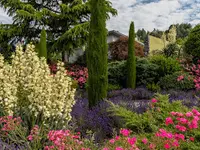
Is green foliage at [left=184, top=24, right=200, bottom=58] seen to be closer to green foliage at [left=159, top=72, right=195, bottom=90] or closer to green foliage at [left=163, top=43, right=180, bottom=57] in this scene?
green foliage at [left=159, top=72, right=195, bottom=90]

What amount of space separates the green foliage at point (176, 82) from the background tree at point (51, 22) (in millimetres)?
6225

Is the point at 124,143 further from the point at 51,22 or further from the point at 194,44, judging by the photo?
the point at 51,22

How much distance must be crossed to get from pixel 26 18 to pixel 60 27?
2810 millimetres

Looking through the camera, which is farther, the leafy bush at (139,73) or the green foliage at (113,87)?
the leafy bush at (139,73)

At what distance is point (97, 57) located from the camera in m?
8.06

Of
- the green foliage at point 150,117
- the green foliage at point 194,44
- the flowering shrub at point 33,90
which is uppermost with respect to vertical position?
the green foliage at point 194,44

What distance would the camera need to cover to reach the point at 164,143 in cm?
297

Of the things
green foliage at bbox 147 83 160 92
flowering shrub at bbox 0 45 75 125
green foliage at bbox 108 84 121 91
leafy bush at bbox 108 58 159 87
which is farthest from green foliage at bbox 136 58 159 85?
flowering shrub at bbox 0 45 75 125

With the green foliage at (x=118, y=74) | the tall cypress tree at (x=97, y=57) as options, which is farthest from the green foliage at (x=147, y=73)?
the tall cypress tree at (x=97, y=57)

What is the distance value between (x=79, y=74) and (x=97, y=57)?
710cm

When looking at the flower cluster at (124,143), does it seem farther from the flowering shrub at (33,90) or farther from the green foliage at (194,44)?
the green foliage at (194,44)

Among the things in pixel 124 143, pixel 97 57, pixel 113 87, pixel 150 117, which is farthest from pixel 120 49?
pixel 124 143

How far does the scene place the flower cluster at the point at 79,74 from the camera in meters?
14.1

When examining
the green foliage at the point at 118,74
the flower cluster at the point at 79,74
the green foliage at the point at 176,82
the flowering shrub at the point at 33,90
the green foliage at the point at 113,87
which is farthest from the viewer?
the flower cluster at the point at 79,74
